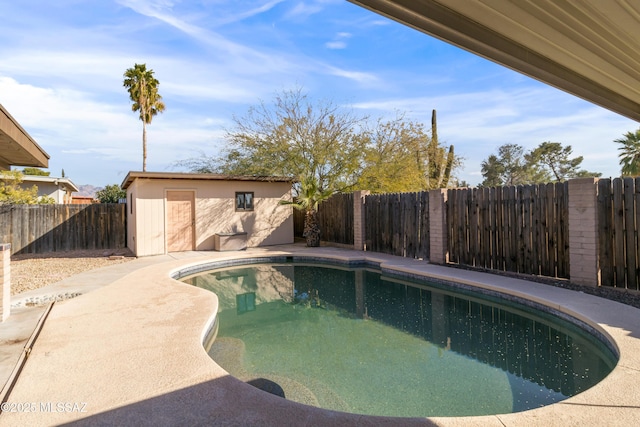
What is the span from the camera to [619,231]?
5.82m

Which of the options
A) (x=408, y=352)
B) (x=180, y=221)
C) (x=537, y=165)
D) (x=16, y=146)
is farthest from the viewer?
(x=537, y=165)

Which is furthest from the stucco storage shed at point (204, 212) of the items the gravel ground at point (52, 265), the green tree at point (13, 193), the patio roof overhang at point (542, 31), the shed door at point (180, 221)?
the patio roof overhang at point (542, 31)

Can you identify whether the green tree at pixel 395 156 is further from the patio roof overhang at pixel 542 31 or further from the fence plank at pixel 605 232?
the patio roof overhang at pixel 542 31

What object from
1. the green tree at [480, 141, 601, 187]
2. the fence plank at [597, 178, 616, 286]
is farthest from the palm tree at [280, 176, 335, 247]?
the green tree at [480, 141, 601, 187]

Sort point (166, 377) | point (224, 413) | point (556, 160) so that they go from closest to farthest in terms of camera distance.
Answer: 1. point (224, 413)
2. point (166, 377)
3. point (556, 160)

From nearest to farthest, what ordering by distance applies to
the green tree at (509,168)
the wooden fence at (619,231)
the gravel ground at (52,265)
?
the wooden fence at (619,231) < the gravel ground at (52,265) < the green tree at (509,168)

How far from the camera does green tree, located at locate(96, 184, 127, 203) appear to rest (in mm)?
25359

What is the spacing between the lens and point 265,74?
14.2 meters

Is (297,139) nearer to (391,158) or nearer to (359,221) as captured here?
(391,158)

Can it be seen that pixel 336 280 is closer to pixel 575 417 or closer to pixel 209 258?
pixel 209 258

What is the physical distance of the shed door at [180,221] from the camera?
40.0 ft

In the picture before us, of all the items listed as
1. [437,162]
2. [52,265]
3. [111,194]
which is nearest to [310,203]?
[437,162]

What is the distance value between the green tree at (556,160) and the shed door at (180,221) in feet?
99.4

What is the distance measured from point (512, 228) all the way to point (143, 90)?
2202 centimetres
